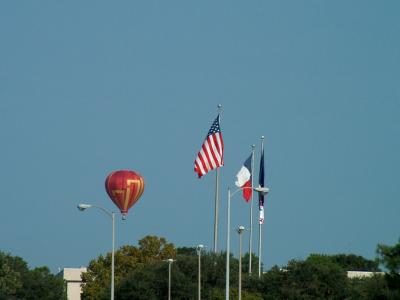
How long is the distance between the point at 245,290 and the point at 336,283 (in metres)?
8.22

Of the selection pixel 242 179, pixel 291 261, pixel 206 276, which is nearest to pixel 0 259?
pixel 206 276

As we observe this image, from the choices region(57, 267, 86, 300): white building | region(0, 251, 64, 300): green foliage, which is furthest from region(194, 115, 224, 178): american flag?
region(57, 267, 86, 300): white building

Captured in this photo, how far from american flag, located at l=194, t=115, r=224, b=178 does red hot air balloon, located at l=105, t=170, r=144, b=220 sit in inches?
1059

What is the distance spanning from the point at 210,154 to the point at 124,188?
28762mm

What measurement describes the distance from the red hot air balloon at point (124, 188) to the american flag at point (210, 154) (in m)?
26.9

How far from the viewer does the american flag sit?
8300 centimetres

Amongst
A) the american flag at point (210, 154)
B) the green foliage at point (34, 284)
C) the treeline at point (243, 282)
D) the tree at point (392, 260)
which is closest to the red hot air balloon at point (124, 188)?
the treeline at point (243, 282)

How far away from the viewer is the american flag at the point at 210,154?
83.0 m

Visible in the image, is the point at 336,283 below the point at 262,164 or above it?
below

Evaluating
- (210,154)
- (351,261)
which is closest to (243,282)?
(210,154)

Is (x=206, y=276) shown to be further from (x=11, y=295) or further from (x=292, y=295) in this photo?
(x=11, y=295)

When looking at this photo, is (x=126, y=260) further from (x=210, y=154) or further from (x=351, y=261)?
(x=351, y=261)

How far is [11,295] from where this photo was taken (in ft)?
386

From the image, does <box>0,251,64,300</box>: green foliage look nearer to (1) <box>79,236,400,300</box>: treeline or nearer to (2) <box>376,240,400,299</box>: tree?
(1) <box>79,236,400,300</box>: treeline
